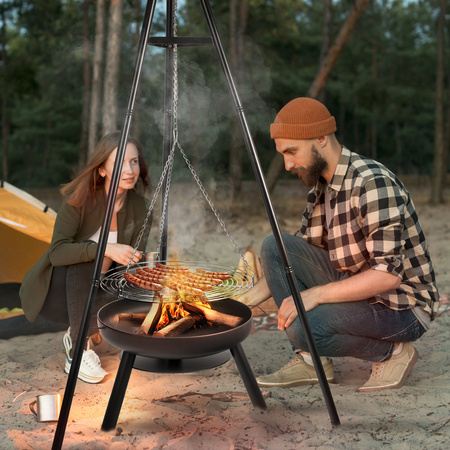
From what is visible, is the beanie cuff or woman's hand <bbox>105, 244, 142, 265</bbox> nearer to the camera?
the beanie cuff

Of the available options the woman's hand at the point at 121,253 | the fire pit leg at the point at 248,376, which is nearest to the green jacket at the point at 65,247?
the woman's hand at the point at 121,253

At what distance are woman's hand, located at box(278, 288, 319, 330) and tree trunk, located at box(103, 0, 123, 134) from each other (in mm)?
3885

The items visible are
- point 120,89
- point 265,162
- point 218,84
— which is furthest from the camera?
point 265,162

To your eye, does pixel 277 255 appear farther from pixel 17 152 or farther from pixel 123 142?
pixel 17 152

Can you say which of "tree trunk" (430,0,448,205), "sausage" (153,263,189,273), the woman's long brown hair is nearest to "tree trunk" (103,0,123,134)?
the woman's long brown hair

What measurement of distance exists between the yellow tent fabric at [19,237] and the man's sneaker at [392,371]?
2.32 metres

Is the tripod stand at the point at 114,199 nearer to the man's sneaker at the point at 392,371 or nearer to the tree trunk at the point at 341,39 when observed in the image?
the man's sneaker at the point at 392,371

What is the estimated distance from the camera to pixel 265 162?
12.0m

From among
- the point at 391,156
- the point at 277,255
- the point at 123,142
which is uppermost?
the point at 123,142

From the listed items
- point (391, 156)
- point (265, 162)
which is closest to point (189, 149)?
point (265, 162)

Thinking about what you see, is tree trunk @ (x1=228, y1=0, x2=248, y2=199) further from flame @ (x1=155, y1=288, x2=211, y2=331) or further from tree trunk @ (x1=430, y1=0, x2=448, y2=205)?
flame @ (x1=155, y1=288, x2=211, y2=331)

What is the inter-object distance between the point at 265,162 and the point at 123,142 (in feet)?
33.6

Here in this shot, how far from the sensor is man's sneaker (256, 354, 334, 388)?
2514mm

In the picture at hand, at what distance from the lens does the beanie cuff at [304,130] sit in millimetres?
2232
